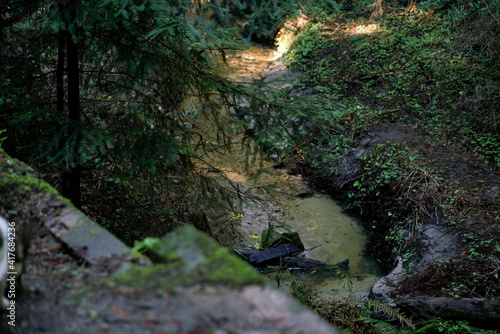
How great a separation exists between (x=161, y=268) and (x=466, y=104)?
8385 mm

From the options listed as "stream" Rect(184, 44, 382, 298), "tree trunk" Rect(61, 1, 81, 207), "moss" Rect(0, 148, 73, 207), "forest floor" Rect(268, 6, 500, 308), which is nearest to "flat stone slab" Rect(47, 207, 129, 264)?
"moss" Rect(0, 148, 73, 207)

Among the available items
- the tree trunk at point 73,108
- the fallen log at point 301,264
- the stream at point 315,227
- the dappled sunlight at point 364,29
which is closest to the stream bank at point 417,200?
the stream at point 315,227

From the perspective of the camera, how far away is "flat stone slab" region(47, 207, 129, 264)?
1.78 m

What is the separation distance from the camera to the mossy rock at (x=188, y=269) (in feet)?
5.11

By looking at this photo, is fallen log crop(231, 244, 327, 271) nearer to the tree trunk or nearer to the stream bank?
the stream bank

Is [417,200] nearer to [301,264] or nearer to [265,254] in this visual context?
[301,264]

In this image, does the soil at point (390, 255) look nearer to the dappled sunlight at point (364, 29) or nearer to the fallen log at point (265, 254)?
the fallen log at point (265, 254)

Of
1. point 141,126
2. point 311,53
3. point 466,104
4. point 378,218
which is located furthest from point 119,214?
point 311,53

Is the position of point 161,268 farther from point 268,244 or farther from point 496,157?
point 496,157

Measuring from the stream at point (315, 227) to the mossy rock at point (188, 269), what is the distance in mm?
3559

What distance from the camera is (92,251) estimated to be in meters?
1.79

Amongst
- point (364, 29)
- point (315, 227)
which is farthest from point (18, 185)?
point (364, 29)

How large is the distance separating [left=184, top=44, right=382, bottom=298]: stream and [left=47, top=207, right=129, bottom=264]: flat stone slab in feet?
11.2

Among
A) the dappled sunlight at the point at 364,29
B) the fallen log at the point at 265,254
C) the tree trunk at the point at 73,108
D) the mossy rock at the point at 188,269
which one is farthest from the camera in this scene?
the dappled sunlight at the point at 364,29
